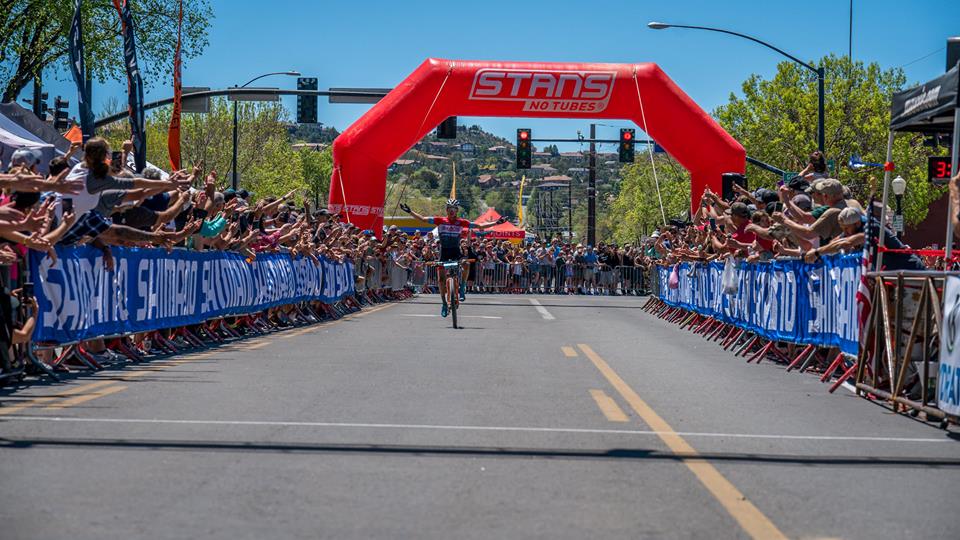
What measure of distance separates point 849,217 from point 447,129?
82.7ft

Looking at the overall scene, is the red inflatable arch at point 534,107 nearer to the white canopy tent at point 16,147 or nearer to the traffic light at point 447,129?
the traffic light at point 447,129

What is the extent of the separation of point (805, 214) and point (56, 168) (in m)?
7.88

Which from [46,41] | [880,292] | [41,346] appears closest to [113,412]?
[41,346]

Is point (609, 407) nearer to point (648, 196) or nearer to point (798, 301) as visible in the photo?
point (798, 301)

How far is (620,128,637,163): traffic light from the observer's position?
153 ft

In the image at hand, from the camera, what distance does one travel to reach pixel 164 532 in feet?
17.5

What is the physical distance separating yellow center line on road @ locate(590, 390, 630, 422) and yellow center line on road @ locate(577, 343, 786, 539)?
131 millimetres

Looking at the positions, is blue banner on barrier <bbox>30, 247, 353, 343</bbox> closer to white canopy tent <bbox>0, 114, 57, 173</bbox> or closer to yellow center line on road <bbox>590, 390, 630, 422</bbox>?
white canopy tent <bbox>0, 114, 57, 173</bbox>

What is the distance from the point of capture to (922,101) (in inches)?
420

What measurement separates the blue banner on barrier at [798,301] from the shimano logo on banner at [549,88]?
12.5m

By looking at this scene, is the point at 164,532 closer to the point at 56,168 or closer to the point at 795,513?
the point at 795,513

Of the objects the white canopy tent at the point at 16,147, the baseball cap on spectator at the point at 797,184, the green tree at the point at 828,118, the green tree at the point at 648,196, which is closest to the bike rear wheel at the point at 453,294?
the white canopy tent at the point at 16,147

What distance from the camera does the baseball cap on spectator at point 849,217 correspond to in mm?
12852

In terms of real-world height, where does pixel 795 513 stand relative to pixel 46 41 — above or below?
below
